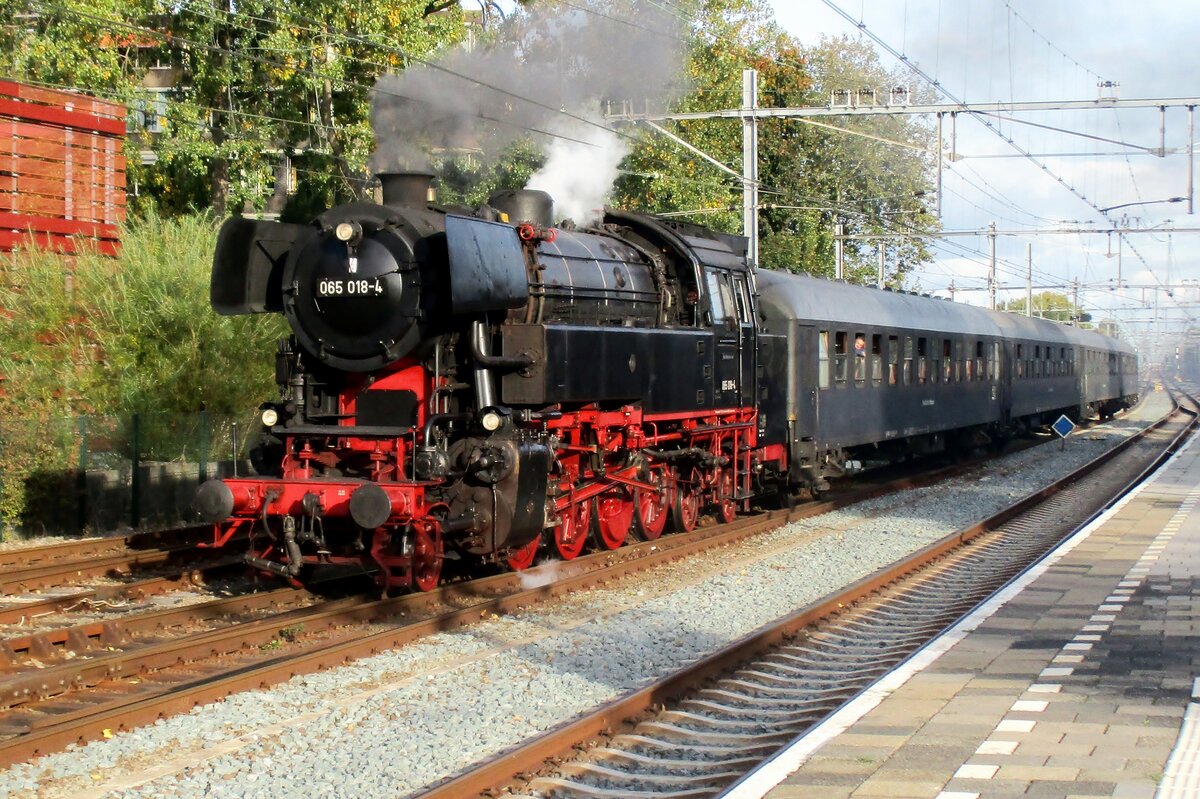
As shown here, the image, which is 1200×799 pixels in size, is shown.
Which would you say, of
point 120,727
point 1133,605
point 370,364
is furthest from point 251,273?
point 1133,605

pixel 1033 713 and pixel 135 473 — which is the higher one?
pixel 135 473

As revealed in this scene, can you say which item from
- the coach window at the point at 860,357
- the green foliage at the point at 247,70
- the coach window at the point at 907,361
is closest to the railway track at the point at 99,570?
the coach window at the point at 860,357

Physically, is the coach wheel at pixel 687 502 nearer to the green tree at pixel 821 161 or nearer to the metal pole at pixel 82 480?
the metal pole at pixel 82 480

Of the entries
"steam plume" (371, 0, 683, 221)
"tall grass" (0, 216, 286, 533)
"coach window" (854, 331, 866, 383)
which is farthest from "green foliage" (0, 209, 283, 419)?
"coach window" (854, 331, 866, 383)

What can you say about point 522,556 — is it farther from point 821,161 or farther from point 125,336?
point 821,161

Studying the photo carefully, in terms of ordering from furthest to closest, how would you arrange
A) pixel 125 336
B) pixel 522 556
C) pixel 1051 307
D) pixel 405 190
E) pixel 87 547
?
pixel 1051 307 < pixel 125 336 < pixel 87 547 < pixel 522 556 < pixel 405 190

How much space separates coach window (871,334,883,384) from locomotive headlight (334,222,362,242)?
11747 mm

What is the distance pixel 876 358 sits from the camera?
2064 cm

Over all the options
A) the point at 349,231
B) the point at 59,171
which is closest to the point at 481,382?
the point at 349,231

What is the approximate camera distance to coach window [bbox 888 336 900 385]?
21.2 m

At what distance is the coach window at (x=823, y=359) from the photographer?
18.1 metres

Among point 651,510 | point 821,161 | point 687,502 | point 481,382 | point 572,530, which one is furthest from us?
point 821,161

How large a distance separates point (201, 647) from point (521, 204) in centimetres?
519

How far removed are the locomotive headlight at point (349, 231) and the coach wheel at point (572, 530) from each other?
323cm
